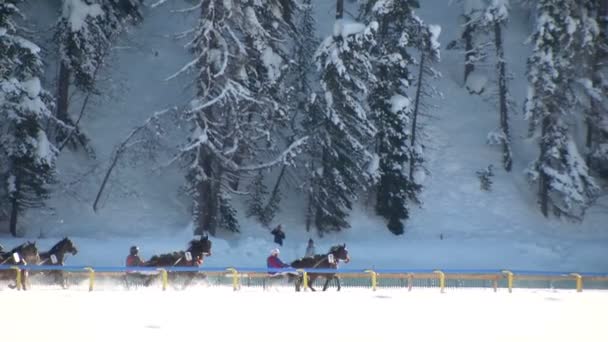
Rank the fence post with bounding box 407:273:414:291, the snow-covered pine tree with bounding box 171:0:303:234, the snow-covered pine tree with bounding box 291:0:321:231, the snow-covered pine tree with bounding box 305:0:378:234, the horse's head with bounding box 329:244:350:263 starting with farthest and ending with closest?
the snow-covered pine tree with bounding box 291:0:321:231, the snow-covered pine tree with bounding box 305:0:378:234, the snow-covered pine tree with bounding box 171:0:303:234, the fence post with bounding box 407:273:414:291, the horse's head with bounding box 329:244:350:263

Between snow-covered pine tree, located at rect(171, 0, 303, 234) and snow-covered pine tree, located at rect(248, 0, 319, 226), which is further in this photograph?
snow-covered pine tree, located at rect(248, 0, 319, 226)

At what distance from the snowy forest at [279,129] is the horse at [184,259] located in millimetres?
8189

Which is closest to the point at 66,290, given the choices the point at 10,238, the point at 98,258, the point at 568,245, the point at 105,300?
the point at 105,300

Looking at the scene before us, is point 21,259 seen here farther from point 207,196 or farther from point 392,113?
point 392,113

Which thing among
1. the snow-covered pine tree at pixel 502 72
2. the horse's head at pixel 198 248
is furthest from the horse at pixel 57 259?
the snow-covered pine tree at pixel 502 72

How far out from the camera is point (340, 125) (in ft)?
121

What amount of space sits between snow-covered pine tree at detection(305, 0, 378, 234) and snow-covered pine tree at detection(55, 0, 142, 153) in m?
11.3

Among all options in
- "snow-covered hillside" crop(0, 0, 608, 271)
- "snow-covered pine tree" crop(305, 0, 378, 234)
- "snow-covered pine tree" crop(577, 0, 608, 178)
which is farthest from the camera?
"snow-covered pine tree" crop(577, 0, 608, 178)

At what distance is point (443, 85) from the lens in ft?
172

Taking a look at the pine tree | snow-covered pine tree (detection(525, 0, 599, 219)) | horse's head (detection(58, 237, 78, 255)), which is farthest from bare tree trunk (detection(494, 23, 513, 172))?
horse's head (detection(58, 237, 78, 255))

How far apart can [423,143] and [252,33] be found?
14949 millimetres

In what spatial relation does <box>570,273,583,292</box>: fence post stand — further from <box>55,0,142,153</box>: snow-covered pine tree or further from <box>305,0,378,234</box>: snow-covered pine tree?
<box>55,0,142,153</box>: snow-covered pine tree

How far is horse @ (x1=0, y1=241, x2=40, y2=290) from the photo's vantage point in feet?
78.8

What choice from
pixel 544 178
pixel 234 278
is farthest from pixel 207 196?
pixel 544 178
